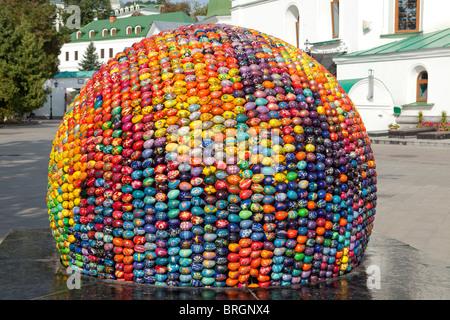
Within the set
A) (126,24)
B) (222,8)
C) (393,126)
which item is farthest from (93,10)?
(393,126)

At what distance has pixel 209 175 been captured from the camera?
395cm

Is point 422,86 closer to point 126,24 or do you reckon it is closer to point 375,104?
point 375,104

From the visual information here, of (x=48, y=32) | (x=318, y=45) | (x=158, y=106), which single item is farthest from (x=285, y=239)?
(x=48, y=32)

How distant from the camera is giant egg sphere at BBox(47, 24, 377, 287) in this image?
3.97 m

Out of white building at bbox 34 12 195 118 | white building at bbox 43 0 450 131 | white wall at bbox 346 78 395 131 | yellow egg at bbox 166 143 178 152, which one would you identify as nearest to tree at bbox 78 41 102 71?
white building at bbox 34 12 195 118

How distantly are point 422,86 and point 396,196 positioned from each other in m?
20.7

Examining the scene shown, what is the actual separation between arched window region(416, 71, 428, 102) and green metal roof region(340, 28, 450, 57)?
1.53 meters

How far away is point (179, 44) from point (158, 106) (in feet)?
2.46

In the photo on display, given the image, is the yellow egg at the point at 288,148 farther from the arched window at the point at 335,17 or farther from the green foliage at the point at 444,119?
the arched window at the point at 335,17

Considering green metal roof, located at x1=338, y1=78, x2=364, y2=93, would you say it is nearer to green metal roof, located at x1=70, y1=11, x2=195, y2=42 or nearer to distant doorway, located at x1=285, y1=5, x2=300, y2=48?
distant doorway, located at x1=285, y1=5, x2=300, y2=48

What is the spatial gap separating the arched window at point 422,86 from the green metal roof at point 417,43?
1.53 meters

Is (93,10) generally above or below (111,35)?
above

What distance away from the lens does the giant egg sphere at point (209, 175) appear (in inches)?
156
